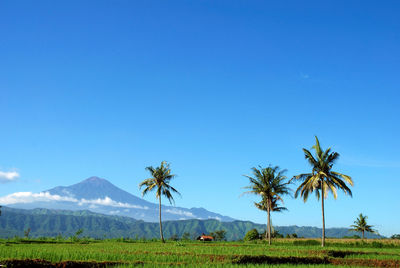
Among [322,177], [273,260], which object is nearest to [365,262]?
[273,260]

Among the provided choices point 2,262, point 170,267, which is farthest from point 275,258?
point 2,262

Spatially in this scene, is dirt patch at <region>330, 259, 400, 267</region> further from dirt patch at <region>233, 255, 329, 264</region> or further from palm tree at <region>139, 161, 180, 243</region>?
palm tree at <region>139, 161, 180, 243</region>

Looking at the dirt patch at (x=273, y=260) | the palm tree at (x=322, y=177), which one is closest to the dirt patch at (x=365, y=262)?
the dirt patch at (x=273, y=260)

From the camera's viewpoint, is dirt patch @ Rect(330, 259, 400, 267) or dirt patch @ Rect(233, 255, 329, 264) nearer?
dirt patch @ Rect(233, 255, 329, 264)

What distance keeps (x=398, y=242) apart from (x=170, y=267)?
1734 inches

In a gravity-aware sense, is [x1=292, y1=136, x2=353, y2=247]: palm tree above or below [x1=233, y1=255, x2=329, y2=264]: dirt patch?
above

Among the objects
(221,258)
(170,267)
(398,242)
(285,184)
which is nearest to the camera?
(170,267)

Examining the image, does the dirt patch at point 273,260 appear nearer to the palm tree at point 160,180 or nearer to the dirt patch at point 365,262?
the dirt patch at point 365,262

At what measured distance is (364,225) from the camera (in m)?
93.1

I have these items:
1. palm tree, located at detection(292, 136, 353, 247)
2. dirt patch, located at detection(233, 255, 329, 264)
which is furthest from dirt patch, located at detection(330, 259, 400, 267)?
palm tree, located at detection(292, 136, 353, 247)

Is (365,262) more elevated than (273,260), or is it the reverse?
(273,260)

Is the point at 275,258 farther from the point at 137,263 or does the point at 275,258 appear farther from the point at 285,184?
the point at 285,184

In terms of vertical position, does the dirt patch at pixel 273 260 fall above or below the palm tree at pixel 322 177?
below

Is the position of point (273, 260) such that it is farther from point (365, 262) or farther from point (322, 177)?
point (322, 177)
